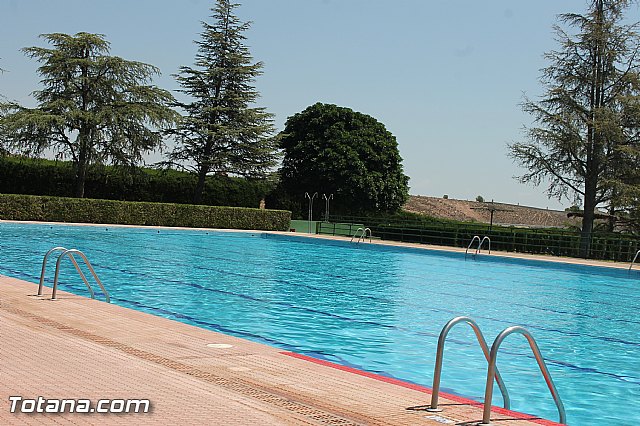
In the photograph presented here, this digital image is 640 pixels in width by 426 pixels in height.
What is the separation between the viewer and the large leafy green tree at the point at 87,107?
1425 inches

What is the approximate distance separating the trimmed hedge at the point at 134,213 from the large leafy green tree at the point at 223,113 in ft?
13.2

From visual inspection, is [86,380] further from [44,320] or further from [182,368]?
[44,320]

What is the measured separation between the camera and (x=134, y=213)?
3572 cm

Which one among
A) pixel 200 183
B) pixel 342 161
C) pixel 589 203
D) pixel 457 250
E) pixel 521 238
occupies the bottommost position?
pixel 457 250

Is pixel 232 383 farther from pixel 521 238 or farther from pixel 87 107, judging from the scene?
pixel 87 107

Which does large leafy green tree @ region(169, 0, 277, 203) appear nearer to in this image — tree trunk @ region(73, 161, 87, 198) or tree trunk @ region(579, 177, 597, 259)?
tree trunk @ region(73, 161, 87, 198)

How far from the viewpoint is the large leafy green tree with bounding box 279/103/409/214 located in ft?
146

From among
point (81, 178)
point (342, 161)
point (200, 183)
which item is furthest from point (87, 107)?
point (342, 161)

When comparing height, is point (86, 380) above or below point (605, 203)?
below

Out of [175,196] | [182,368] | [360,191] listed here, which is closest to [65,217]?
[175,196]

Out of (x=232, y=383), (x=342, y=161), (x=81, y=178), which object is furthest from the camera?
(x=342, y=161)

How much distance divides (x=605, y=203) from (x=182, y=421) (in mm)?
33287

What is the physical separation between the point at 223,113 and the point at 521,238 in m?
19.2

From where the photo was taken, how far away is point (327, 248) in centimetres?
3030
